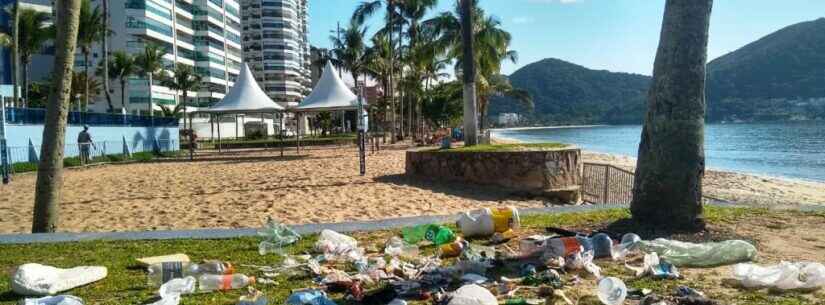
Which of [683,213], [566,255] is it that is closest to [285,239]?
[566,255]

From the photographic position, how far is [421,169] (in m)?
13.3

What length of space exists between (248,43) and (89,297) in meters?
107

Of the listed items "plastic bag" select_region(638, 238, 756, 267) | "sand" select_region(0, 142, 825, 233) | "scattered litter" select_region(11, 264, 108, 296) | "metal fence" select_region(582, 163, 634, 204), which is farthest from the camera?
"metal fence" select_region(582, 163, 634, 204)

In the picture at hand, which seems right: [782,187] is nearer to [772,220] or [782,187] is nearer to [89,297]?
[772,220]

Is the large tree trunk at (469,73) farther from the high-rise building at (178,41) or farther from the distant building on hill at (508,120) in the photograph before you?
the distant building on hill at (508,120)

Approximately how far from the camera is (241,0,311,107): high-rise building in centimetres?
10406

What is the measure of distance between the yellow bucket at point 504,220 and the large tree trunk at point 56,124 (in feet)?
16.3

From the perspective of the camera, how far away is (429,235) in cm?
571

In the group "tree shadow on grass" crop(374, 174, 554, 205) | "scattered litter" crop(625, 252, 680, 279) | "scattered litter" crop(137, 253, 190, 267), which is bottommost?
"tree shadow on grass" crop(374, 174, 554, 205)

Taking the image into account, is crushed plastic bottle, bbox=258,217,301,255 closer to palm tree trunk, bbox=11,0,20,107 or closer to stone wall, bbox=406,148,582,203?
stone wall, bbox=406,148,582,203

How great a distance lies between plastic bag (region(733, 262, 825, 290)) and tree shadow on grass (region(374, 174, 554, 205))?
22.4 feet

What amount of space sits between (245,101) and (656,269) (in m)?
21.8

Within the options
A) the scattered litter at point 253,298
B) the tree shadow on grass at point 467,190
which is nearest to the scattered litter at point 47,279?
the scattered litter at point 253,298

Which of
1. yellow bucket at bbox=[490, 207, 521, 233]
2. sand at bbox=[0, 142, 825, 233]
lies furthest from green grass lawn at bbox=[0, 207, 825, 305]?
sand at bbox=[0, 142, 825, 233]
